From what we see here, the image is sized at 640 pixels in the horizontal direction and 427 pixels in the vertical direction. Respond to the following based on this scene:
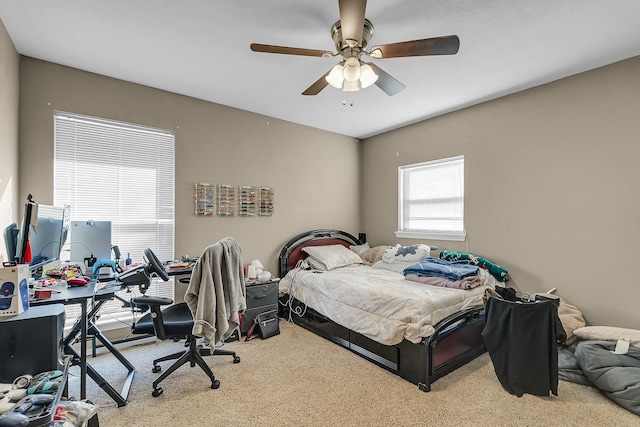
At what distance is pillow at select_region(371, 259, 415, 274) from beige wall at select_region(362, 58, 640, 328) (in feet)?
2.10

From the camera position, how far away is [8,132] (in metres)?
2.27

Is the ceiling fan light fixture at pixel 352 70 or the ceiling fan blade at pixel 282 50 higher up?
the ceiling fan blade at pixel 282 50

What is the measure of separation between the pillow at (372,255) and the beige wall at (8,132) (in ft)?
12.2

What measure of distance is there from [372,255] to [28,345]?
12.0ft

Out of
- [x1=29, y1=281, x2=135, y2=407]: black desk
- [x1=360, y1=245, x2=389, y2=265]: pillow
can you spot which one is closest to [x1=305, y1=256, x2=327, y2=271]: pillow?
[x1=360, y1=245, x2=389, y2=265]: pillow

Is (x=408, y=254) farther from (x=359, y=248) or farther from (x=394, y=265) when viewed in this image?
(x=359, y=248)

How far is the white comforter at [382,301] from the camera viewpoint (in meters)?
2.35

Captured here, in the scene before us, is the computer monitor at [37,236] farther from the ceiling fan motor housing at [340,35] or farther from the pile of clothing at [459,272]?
the pile of clothing at [459,272]

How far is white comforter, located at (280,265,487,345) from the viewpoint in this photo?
235cm

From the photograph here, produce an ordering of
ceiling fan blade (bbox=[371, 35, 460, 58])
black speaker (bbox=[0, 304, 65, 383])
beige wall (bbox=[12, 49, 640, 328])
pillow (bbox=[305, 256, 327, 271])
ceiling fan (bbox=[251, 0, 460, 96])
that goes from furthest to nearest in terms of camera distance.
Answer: pillow (bbox=[305, 256, 327, 271]), beige wall (bbox=[12, 49, 640, 328]), ceiling fan blade (bbox=[371, 35, 460, 58]), ceiling fan (bbox=[251, 0, 460, 96]), black speaker (bbox=[0, 304, 65, 383])

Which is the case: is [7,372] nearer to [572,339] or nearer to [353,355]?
[353,355]

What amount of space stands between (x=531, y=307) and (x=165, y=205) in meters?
3.47

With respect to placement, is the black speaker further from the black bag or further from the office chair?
the black bag

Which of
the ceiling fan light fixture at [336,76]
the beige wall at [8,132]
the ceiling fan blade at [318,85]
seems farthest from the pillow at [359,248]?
the beige wall at [8,132]
